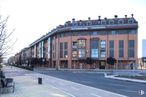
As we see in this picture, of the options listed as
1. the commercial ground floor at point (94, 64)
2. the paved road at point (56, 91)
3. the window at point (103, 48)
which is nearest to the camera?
the paved road at point (56, 91)

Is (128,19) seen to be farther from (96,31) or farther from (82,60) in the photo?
(82,60)

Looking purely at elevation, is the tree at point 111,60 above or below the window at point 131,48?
below

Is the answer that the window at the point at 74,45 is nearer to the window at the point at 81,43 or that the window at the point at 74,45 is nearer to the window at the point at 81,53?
the window at the point at 81,43

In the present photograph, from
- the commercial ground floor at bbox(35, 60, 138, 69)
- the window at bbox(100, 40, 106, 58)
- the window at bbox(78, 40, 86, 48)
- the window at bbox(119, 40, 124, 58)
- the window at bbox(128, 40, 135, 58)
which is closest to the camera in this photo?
the window at bbox(128, 40, 135, 58)

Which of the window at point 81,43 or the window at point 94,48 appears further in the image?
the window at point 81,43

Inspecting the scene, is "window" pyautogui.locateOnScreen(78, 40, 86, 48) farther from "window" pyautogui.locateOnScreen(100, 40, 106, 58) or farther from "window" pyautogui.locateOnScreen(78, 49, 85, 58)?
"window" pyautogui.locateOnScreen(100, 40, 106, 58)

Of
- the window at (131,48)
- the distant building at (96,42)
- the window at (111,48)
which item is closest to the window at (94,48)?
the distant building at (96,42)

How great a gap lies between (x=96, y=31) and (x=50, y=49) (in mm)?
28520

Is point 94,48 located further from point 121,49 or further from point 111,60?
point 111,60

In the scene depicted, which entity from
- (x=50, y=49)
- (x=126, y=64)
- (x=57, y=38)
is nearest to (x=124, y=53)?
(x=126, y=64)

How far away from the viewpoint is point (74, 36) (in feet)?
376

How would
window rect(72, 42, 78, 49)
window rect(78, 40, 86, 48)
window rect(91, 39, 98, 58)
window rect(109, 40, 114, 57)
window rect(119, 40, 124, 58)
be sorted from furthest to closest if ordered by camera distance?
window rect(72, 42, 78, 49), window rect(78, 40, 86, 48), window rect(91, 39, 98, 58), window rect(109, 40, 114, 57), window rect(119, 40, 124, 58)

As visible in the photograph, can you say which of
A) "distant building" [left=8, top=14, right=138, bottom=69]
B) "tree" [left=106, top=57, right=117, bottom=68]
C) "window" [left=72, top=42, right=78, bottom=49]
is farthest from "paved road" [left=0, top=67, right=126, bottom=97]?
"window" [left=72, top=42, right=78, bottom=49]

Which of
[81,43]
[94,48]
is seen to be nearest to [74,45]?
[81,43]
